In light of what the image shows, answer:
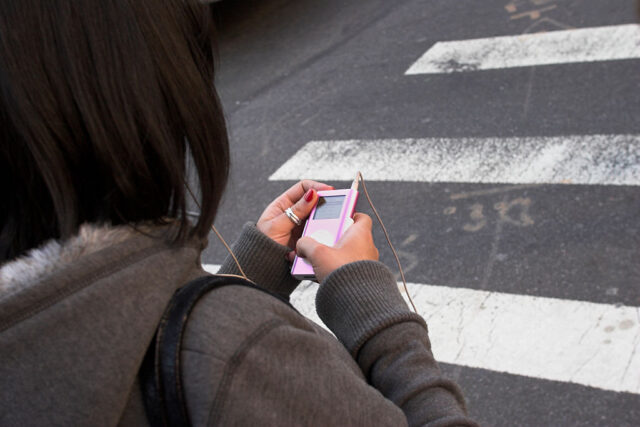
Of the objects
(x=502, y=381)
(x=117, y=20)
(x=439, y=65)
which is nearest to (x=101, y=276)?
(x=117, y=20)

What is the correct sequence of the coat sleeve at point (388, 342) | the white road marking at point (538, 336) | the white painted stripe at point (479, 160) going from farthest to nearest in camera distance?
the white painted stripe at point (479, 160) → the white road marking at point (538, 336) → the coat sleeve at point (388, 342)

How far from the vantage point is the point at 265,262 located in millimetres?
1740

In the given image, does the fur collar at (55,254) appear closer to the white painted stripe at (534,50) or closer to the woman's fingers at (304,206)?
the woman's fingers at (304,206)

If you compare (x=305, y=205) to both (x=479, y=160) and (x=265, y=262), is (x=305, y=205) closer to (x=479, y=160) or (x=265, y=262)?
(x=265, y=262)

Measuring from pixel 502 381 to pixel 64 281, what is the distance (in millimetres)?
2180

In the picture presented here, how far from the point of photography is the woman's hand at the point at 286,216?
6.11 feet

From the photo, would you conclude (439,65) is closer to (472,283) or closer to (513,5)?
(513,5)

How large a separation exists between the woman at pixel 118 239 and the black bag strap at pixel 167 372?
12 millimetres

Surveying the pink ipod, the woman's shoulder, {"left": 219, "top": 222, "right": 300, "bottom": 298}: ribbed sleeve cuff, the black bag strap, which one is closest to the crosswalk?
the pink ipod

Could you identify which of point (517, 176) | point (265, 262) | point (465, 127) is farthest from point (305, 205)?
point (465, 127)

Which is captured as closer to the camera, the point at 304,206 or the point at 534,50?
the point at 304,206

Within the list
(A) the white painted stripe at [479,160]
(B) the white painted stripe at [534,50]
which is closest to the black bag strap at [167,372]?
(A) the white painted stripe at [479,160]

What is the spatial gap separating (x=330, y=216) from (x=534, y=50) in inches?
151

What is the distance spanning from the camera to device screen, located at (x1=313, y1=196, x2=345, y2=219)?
1.88 metres
